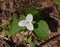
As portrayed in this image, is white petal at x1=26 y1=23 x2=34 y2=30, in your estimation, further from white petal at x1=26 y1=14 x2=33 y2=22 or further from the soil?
the soil

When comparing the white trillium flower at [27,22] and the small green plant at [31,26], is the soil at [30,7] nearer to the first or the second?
the small green plant at [31,26]

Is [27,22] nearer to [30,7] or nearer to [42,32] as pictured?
[42,32]

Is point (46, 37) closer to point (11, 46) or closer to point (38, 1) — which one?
point (11, 46)

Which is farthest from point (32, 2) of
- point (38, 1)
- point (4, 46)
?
point (4, 46)

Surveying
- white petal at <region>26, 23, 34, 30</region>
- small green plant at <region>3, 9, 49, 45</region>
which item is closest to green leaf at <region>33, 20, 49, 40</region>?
small green plant at <region>3, 9, 49, 45</region>

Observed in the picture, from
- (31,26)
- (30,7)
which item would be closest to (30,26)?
(31,26)

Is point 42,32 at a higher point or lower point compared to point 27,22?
lower

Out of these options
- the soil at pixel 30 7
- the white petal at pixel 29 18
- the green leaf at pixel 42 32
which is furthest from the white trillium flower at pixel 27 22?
the soil at pixel 30 7

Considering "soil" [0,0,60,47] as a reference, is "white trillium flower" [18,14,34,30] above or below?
above
